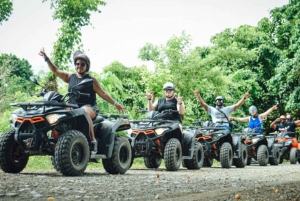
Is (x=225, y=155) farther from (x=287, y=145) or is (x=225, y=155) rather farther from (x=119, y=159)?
(x=287, y=145)

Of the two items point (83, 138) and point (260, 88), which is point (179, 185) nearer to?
point (83, 138)

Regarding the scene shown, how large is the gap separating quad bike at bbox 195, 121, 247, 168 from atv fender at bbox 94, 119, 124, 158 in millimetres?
5217

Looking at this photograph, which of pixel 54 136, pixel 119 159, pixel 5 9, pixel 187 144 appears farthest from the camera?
pixel 5 9

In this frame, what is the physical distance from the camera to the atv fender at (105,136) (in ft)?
30.2

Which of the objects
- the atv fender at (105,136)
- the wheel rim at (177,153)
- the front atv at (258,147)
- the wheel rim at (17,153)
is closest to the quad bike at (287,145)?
the front atv at (258,147)

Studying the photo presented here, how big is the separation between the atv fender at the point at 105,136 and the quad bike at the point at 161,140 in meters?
2.18

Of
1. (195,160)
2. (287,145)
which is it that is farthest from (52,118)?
(287,145)

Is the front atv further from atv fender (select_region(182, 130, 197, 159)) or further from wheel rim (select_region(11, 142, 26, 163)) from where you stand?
wheel rim (select_region(11, 142, 26, 163))

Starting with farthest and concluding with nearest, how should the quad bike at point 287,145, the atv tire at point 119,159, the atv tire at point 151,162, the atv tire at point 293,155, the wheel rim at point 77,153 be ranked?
the quad bike at point 287,145, the atv tire at point 293,155, the atv tire at point 151,162, the atv tire at point 119,159, the wheel rim at point 77,153

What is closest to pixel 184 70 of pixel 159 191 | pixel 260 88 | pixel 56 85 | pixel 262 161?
pixel 56 85

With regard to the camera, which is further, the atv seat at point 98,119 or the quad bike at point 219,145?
the quad bike at point 219,145

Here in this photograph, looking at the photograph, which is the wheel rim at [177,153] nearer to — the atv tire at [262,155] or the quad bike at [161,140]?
the quad bike at [161,140]

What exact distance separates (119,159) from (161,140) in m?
2.33

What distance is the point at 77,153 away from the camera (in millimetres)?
8438
